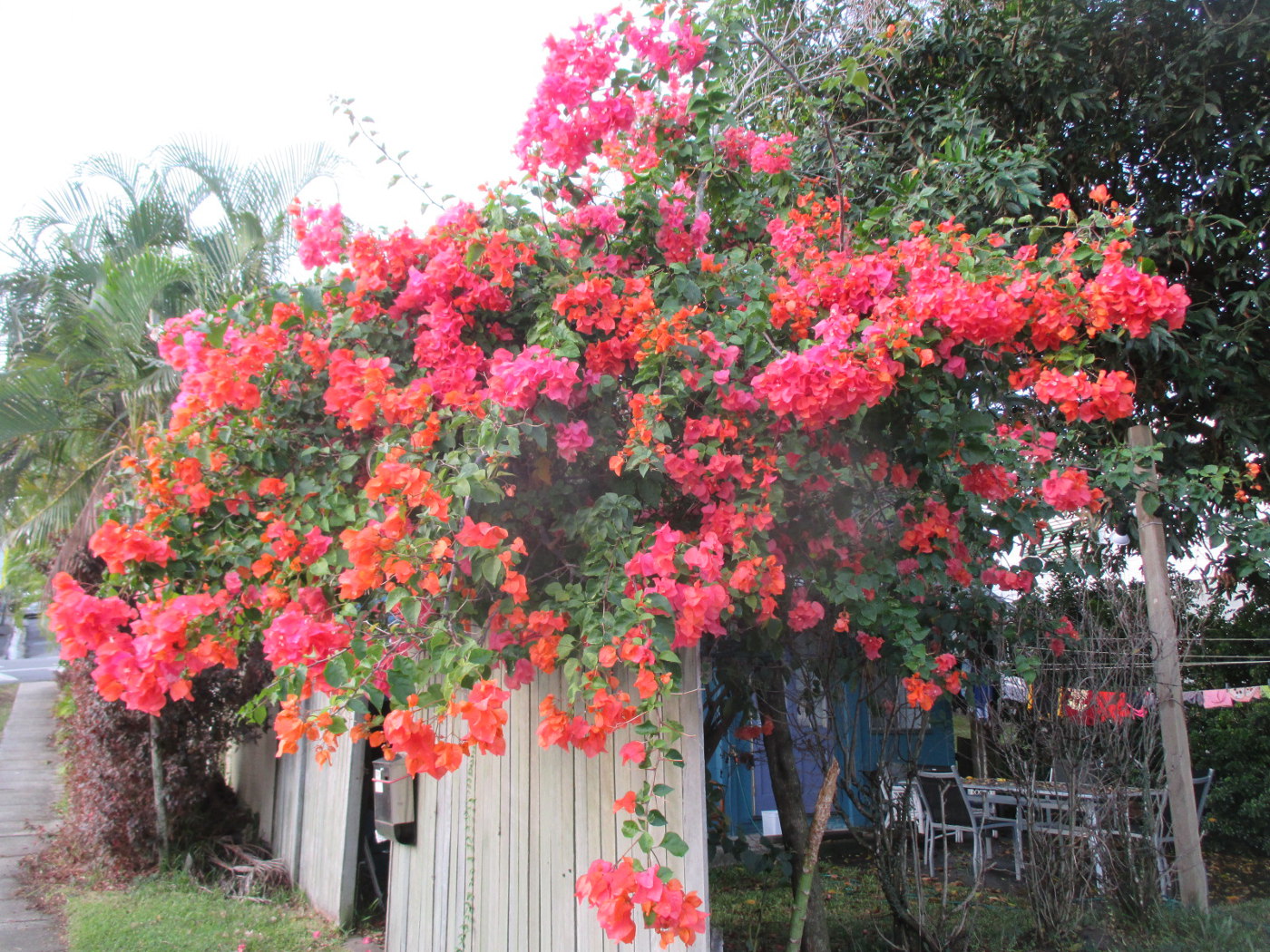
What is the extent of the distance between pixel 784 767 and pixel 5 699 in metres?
15.2

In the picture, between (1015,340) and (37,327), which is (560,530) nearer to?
(1015,340)

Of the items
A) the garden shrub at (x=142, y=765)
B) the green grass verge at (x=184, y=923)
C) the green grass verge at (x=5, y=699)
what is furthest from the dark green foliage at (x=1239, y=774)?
the green grass verge at (x=5, y=699)

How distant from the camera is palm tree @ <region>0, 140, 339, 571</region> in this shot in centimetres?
594

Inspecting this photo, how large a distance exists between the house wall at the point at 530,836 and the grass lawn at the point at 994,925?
38.0 inches

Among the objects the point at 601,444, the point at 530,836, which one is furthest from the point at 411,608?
the point at 530,836

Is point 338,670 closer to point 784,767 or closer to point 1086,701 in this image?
point 784,767

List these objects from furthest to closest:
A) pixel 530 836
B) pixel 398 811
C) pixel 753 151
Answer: pixel 398 811, pixel 753 151, pixel 530 836

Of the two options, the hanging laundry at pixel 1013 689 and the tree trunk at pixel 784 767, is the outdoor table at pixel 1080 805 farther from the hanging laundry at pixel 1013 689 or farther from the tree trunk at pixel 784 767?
the tree trunk at pixel 784 767

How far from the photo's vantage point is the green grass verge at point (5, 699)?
40.3 feet

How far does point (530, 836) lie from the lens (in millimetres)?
2887

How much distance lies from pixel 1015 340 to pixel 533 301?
145 centimetres

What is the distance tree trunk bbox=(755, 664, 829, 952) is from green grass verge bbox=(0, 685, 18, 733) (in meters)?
12.0

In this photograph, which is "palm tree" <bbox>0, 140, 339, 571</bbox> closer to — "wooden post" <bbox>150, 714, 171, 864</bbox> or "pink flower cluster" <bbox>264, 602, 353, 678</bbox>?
"wooden post" <bbox>150, 714, 171, 864</bbox>

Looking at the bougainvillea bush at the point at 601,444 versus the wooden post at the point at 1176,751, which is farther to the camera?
the wooden post at the point at 1176,751
